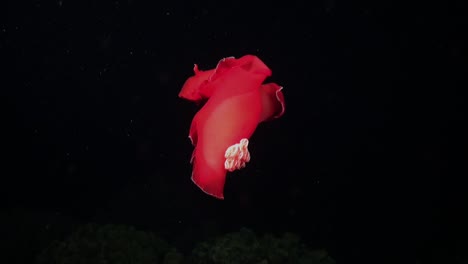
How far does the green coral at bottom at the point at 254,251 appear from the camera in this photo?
607 cm

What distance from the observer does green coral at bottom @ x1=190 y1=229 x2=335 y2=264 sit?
19.9 ft

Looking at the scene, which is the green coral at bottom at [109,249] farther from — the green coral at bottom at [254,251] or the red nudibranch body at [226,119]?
the red nudibranch body at [226,119]

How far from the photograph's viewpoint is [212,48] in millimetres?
8398

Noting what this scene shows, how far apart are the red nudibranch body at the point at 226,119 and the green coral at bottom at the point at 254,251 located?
345cm

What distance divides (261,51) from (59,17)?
4.49 meters

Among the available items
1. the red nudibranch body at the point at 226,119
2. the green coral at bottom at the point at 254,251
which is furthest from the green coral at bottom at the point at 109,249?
the red nudibranch body at the point at 226,119

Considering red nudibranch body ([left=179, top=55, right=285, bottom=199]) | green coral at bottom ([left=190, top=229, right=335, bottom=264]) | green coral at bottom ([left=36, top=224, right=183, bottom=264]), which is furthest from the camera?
green coral at bottom ([left=190, top=229, right=335, bottom=264])

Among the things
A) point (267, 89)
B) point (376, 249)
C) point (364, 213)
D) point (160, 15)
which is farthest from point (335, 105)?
point (267, 89)

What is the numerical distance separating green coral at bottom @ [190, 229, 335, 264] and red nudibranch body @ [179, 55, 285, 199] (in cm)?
345

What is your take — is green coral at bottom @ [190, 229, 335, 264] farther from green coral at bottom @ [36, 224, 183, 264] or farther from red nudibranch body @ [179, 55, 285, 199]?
red nudibranch body @ [179, 55, 285, 199]

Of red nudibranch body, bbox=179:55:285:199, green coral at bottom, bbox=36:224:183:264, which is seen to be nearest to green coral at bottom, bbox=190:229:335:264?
green coral at bottom, bbox=36:224:183:264

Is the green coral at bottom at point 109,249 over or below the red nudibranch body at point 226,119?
below

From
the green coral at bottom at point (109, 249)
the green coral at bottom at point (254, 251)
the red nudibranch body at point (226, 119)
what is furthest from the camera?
the green coral at bottom at point (254, 251)

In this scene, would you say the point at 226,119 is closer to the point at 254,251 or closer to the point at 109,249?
the point at 254,251
